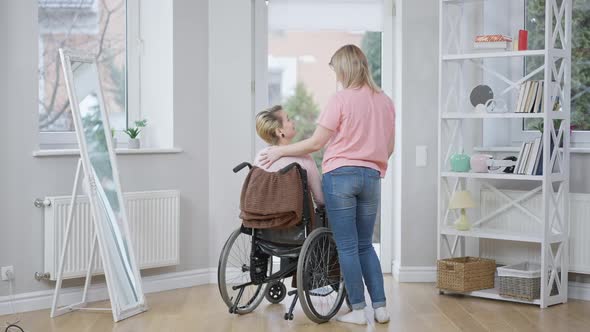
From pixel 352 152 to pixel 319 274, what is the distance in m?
0.69

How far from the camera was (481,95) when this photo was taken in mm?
5578

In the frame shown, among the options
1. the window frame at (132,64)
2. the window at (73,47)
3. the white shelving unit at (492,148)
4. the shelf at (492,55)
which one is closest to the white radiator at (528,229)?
the white shelving unit at (492,148)

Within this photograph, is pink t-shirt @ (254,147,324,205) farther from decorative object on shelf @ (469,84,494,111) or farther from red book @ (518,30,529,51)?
red book @ (518,30,529,51)

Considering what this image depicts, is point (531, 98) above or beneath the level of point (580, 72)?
beneath

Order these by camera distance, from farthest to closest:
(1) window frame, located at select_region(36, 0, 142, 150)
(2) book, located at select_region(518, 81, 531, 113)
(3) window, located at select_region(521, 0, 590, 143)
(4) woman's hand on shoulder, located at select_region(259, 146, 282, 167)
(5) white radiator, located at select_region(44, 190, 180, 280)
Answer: (1) window frame, located at select_region(36, 0, 142, 150), (3) window, located at select_region(521, 0, 590, 143), (2) book, located at select_region(518, 81, 531, 113), (5) white radiator, located at select_region(44, 190, 180, 280), (4) woman's hand on shoulder, located at select_region(259, 146, 282, 167)

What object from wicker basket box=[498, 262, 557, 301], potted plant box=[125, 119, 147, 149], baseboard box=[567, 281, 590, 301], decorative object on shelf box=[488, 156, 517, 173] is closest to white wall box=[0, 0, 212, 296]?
potted plant box=[125, 119, 147, 149]

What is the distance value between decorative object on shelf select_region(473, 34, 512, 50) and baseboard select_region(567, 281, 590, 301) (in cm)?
154

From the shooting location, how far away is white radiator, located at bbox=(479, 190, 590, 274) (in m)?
5.40

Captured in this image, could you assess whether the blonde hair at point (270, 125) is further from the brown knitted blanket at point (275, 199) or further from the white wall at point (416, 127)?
the white wall at point (416, 127)

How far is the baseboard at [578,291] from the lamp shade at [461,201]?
80cm

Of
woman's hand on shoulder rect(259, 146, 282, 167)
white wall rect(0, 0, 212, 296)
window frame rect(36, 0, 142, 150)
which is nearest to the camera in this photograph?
woman's hand on shoulder rect(259, 146, 282, 167)

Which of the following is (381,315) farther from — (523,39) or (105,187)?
(523,39)

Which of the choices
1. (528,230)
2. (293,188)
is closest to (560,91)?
(528,230)

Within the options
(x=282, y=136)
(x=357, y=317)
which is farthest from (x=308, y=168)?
(x=357, y=317)
